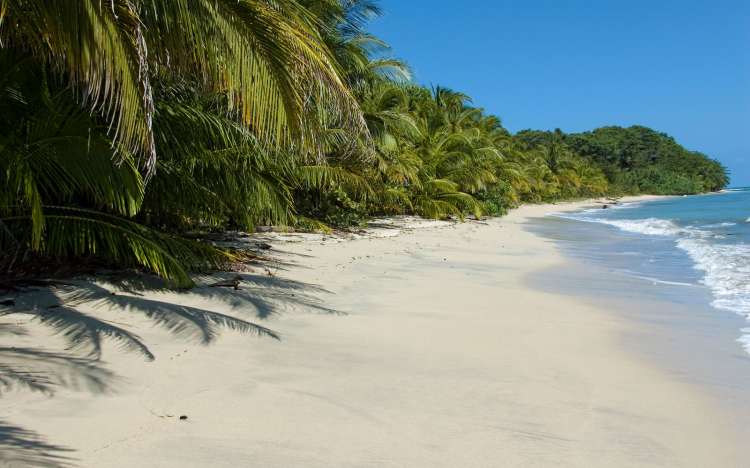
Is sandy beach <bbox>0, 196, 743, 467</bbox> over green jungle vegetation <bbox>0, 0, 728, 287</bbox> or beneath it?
beneath


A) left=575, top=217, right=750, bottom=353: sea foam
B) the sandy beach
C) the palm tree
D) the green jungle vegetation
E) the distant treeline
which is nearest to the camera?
the sandy beach

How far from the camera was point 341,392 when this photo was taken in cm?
328

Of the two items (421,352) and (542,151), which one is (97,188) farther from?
(542,151)

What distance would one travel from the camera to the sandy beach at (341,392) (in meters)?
2.53

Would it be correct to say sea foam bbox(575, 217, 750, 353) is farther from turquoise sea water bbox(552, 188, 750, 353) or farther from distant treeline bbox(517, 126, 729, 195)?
distant treeline bbox(517, 126, 729, 195)

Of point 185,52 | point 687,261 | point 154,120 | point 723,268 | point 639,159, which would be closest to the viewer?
point 185,52

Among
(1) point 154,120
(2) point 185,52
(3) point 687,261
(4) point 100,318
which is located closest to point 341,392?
(4) point 100,318

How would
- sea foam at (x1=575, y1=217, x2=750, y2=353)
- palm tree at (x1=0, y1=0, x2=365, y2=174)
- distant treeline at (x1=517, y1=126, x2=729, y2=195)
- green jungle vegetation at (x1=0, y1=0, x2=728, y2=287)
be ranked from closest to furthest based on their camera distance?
1. palm tree at (x1=0, y1=0, x2=365, y2=174)
2. green jungle vegetation at (x1=0, y1=0, x2=728, y2=287)
3. sea foam at (x1=575, y1=217, x2=750, y2=353)
4. distant treeline at (x1=517, y1=126, x2=729, y2=195)

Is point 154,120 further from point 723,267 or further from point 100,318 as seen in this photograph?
point 723,267

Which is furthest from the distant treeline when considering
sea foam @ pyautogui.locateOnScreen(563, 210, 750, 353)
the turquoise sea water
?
sea foam @ pyautogui.locateOnScreen(563, 210, 750, 353)

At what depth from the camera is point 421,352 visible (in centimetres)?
418

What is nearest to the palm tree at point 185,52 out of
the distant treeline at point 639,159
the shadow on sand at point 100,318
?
the shadow on sand at point 100,318

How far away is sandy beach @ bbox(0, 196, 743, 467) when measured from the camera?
2.53 m

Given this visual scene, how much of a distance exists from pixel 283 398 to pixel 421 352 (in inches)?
53.5
